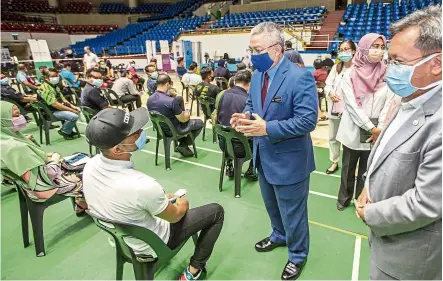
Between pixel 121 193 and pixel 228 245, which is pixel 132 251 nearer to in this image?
pixel 121 193

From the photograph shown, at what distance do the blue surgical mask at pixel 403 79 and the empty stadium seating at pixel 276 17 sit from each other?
13.3 meters

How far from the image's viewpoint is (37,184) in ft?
7.29

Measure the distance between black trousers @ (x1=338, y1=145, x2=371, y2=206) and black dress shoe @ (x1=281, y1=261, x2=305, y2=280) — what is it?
110 cm

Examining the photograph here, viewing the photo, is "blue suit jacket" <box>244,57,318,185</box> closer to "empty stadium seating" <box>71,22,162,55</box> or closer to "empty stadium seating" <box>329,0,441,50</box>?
"empty stadium seating" <box>329,0,441,50</box>

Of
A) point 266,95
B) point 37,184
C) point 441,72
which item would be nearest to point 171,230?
point 266,95

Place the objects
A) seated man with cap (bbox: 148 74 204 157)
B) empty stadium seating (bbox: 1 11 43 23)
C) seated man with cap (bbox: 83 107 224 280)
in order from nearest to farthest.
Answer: seated man with cap (bbox: 83 107 224 280)
seated man with cap (bbox: 148 74 204 157)
empty stadium seating (bbox: 1 11 43 23)

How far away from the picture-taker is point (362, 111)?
2369 mm

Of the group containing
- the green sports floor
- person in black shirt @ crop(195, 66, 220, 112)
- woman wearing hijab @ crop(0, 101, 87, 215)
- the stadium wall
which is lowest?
the green sports floor

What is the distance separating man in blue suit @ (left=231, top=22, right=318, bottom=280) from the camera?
1666 mm

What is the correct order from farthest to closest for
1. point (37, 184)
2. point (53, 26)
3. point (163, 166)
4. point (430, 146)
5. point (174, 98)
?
point (53, 26), point (163, 166), point (174, 98), point (37, 184), point (430, 146)

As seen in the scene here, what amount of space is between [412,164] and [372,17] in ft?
47.3

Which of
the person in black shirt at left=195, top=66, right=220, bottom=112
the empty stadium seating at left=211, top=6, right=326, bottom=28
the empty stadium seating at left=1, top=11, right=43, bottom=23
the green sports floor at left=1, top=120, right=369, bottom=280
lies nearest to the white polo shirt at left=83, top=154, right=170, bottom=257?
the green sports floor at left=1, top=120, right=369, bottom=280

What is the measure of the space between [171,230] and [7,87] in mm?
5613

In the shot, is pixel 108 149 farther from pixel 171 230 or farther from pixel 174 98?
pixel 174 98
